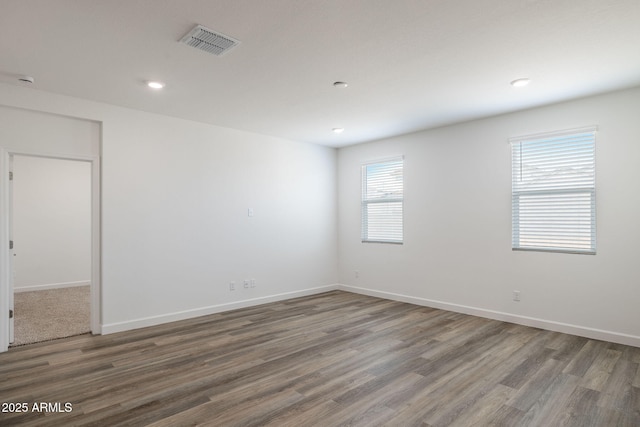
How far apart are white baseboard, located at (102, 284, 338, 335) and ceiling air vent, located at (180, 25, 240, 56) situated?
3.22 meters

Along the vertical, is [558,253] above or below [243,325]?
above

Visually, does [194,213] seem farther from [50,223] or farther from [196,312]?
[50,223]

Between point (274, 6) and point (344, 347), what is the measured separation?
119 inches

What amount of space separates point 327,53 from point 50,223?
6685 mm

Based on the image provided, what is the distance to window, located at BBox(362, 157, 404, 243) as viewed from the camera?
5.71 metres

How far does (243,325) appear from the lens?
4336 millimetres

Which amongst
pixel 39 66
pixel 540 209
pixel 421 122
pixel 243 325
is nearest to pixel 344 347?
pixel 243 325

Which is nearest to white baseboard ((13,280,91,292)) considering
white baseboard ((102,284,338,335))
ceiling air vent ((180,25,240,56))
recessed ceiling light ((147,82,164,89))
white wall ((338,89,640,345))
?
white baseboard ((102,284,338,335))

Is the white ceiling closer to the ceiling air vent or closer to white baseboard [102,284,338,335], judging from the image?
the ceiling air vent

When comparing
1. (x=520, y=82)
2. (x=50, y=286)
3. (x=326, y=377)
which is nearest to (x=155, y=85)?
(x=326, y=377)

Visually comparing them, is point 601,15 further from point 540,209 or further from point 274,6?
point 540,209

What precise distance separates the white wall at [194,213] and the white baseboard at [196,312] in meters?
0.01

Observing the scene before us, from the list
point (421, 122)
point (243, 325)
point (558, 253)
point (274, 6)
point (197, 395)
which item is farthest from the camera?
point (421, 122)

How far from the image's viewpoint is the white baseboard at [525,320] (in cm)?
365
